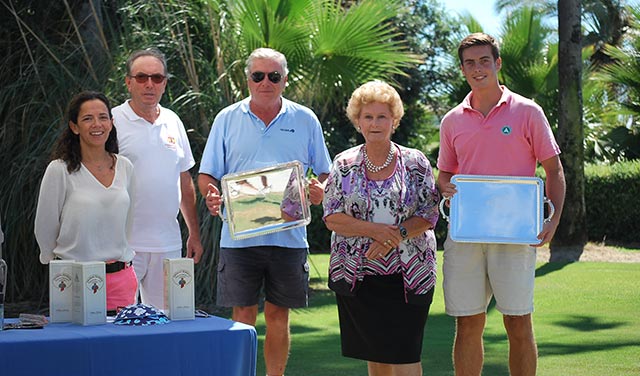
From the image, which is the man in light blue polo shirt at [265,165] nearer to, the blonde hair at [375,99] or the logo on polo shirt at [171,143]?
the logo on polo shirt at [171,143]

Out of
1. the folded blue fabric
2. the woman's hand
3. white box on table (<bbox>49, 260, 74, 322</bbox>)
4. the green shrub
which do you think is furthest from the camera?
the green shrub

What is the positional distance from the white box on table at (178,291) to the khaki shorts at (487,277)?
1.61m

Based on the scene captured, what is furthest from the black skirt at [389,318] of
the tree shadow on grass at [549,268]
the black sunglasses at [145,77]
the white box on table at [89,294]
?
the tree shadow on grass at [549,268]

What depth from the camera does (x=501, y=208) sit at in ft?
17.2

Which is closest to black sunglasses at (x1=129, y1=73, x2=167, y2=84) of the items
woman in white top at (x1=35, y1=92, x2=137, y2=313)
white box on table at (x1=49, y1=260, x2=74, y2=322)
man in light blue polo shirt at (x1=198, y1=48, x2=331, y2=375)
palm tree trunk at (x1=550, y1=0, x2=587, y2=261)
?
man in light blue polo shirt at (x1=198, y1=48, x2=331, y2=375)

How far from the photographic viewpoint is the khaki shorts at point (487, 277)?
5.40 m

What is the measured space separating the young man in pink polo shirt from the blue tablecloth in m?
1.55

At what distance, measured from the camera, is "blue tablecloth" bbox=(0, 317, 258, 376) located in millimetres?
3900

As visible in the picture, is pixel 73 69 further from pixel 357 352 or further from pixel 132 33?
pixel 357 352

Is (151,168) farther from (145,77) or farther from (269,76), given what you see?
(269,76)

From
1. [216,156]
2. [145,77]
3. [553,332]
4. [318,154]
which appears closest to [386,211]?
[318,154]

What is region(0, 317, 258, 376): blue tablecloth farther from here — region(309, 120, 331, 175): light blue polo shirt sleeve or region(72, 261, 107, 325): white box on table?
region(309, 120, 331, 175): light blue polo shirt sleeve

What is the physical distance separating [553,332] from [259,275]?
3769 millimetres

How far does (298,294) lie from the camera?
5.96m
